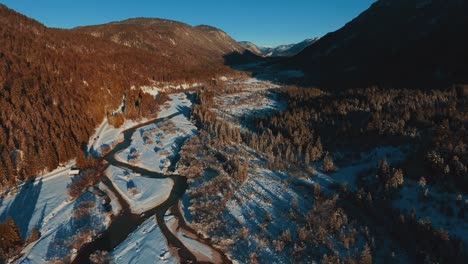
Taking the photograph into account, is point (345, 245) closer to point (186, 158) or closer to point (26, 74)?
point (186, 158)

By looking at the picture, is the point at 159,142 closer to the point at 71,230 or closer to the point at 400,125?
the point at 71,230

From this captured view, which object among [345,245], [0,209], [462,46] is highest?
[462,46]

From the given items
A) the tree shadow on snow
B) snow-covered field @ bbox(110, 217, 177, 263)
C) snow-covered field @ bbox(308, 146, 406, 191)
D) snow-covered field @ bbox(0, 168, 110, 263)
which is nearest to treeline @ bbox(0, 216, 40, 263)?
snow-covered field @ bbox(0, 168, 110, 263)

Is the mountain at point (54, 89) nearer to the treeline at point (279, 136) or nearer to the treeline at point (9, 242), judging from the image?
the treeline at point (9, 242)

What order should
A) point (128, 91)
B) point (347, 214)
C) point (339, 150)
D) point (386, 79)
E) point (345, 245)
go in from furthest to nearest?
point (128, 91), point (386, 79), point (339, 150), point (347, 214), point (345, 245)

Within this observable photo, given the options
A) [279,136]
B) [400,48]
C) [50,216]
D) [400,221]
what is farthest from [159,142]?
[400,48]

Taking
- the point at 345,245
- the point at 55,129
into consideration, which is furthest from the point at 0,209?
the point at 345,245
